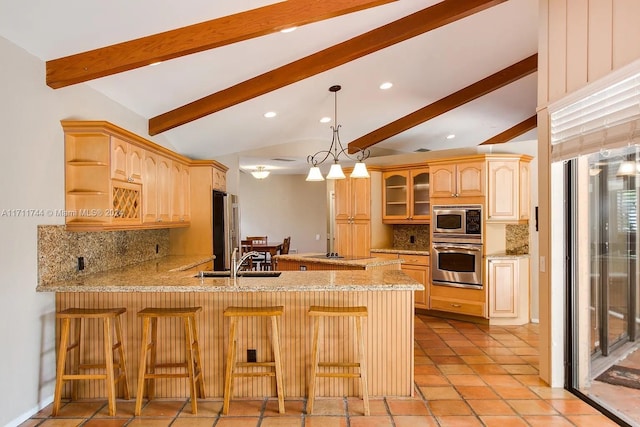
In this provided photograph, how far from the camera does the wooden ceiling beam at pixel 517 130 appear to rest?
671 centimetres

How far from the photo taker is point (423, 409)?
2.85 metres

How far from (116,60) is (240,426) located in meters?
2.63

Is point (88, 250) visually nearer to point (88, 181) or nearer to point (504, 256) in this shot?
point (88, 181)

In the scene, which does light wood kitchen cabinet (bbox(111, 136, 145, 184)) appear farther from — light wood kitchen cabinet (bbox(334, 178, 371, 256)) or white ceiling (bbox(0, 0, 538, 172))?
light wood kitchen cabinet (bbox(334, 178, 371, 256))

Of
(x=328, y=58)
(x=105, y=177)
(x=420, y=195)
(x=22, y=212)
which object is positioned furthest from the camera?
Answer: (x=420, y=195)

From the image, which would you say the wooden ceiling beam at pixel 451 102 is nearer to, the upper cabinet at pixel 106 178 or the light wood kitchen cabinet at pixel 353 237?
the light wood kitchen cabinet at pixel 353 237

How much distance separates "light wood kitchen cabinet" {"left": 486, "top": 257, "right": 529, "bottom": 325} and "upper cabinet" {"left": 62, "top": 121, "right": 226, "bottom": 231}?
4011 millimetres

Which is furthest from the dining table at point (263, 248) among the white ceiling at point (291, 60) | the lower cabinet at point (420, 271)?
the lower cabinet at point (420, 271)

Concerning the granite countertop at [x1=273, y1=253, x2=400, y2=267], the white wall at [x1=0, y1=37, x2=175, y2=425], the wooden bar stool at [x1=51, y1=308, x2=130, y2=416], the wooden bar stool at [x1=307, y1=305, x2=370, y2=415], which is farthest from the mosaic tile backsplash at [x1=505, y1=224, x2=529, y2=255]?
the white wall at [x1=0, y1=37, x2=175, y2=425]

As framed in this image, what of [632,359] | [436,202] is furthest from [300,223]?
[632,359]

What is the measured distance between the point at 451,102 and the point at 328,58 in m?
2.46

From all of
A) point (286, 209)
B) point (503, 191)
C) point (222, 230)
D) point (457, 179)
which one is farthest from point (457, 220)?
point (286, 209)

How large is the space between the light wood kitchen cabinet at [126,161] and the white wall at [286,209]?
6766mm

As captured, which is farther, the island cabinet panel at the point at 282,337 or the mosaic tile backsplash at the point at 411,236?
the mosaic tile backsplash at the point at 411,236
